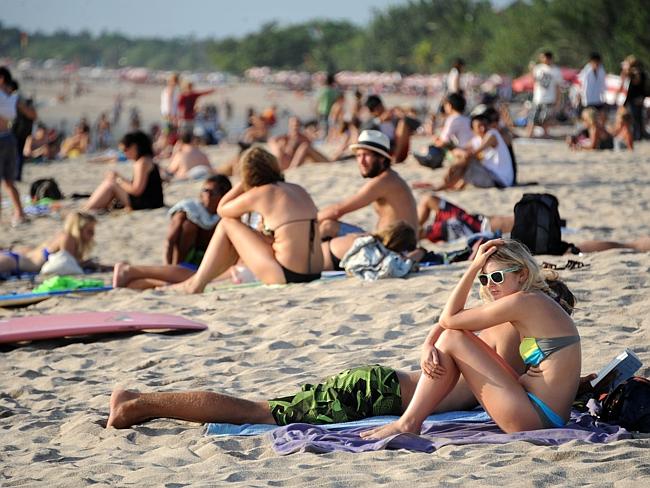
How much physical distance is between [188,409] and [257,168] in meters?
2.87

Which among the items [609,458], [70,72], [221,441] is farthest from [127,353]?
[70,72]

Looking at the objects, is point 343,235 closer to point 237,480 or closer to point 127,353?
point 127,353

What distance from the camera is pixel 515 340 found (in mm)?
4238

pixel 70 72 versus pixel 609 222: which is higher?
pixel 70 72

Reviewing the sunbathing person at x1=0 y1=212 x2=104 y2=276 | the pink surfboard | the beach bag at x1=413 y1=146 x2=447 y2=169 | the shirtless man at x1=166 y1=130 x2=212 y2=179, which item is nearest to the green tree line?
the shirtless man at x1=166 y1=130 x2=212 y2=179

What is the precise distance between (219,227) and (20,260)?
2.63 meters

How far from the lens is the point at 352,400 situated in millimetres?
4387

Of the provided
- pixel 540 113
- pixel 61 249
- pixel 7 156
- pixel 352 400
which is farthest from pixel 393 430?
pixel 540 113

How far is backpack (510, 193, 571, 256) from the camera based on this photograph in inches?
289

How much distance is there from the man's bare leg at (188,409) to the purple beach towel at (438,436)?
21 centimetres

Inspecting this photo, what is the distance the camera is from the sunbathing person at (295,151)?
49.8ft

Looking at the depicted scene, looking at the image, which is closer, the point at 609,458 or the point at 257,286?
the point at 609,458

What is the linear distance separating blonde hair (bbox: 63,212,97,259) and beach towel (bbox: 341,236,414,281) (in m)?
2.65

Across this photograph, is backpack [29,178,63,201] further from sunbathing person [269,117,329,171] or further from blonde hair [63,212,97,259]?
blonde hair [63,212,97,259]
